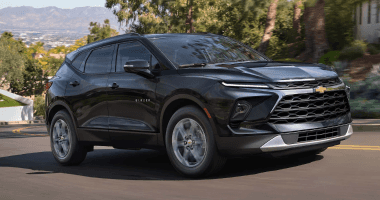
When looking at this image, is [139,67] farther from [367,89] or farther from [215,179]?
[367,89]

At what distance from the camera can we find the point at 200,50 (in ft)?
23.3

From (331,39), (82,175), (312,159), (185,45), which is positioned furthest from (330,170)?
(331,39)

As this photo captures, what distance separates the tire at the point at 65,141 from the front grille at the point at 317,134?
3.82 meters

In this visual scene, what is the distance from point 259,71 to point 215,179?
1.36 m

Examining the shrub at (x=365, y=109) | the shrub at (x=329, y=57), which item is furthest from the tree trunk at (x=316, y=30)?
the shrub at (x=365, y=109)

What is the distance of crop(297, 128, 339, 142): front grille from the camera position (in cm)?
591

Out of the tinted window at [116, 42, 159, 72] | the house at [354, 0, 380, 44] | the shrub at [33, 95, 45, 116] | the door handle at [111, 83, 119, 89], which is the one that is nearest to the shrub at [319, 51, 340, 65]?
the house at [354, 0, 380, 44]

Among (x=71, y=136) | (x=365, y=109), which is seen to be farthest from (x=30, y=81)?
(x=71, y=136)

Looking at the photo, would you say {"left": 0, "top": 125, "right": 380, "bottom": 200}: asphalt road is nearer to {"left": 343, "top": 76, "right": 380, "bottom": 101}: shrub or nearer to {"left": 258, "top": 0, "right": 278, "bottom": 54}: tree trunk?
{"left": 343, "top": 76, "right": 380, "bottom": 101}: shrub

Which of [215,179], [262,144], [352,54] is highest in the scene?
[352,54]

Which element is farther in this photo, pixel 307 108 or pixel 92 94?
A: pixel 92 94

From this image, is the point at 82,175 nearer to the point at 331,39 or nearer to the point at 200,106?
the point at 200,106

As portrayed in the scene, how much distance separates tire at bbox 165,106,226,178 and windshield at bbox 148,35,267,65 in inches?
34.2

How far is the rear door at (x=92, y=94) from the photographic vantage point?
7598 mm
